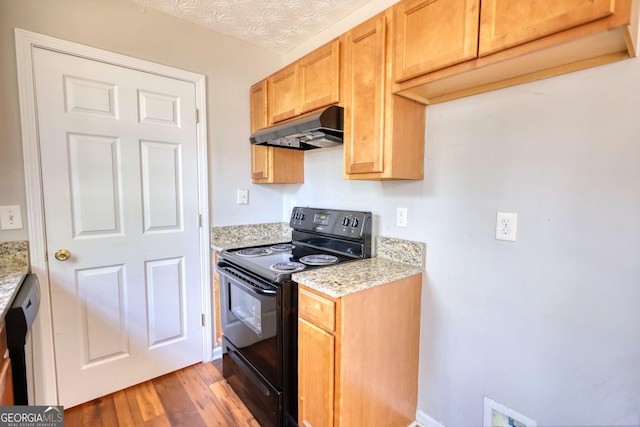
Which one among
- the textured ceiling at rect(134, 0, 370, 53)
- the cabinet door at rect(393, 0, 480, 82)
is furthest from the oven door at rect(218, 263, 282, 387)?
the textured ceiling at rect(134, 0, 370, 53)

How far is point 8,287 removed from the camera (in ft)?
4.23

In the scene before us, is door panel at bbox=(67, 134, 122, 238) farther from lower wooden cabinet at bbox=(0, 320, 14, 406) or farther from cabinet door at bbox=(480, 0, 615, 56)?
cabinet door at bbox=(480, 0, 615, 56)

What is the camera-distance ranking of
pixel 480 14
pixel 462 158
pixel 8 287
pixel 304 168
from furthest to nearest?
pixel 304 168 → pixel 462 158 → pixel 8 287 → pixel 480 14

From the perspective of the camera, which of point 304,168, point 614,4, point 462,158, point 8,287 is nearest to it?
point 614,4

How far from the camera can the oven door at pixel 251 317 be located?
151 centimetres

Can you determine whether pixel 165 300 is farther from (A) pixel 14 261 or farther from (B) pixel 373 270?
(B) pixel 373 270

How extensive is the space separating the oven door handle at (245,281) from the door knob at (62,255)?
853 millimetres

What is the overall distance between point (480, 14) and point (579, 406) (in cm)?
153

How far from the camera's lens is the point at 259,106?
2240 millimetres

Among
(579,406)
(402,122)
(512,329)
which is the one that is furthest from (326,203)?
(579,406)

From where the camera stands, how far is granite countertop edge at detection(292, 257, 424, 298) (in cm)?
128

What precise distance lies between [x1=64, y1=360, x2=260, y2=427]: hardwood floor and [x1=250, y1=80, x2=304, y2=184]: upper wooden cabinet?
58.8 inches

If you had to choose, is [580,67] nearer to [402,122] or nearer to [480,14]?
[480,14]

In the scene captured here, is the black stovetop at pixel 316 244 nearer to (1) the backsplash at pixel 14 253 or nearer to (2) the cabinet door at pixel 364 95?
(2) the cabinet door at pixel 364 95
